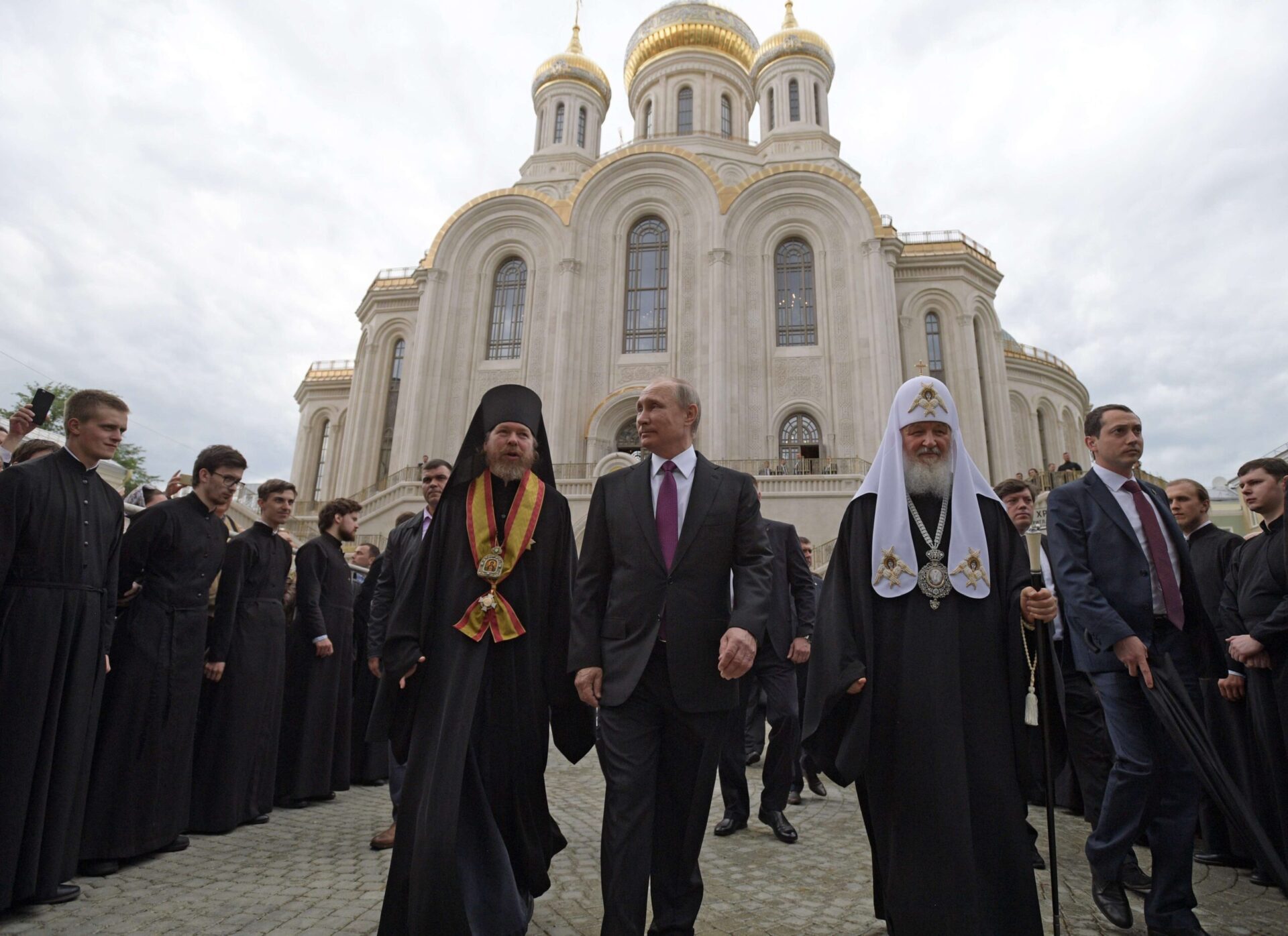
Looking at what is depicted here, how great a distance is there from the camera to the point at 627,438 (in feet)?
79.7

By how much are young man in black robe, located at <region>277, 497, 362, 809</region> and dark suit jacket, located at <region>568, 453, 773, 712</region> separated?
3.33 metres

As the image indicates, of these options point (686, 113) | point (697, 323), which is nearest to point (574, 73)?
point (686, 113)

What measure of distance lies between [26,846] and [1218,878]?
590 centimetres

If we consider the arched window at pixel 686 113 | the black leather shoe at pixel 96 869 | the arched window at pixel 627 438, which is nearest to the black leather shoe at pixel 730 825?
the black leather shoe at pixel 96 869

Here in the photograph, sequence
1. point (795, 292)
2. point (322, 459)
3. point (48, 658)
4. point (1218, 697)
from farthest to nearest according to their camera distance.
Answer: point (322, 459)
point (795, 292)
point (1218, 697)
point (48, 658)

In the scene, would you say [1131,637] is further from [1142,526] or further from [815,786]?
[815,786]

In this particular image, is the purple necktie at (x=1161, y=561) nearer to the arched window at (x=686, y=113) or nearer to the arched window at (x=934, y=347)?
the arched window at (x=934, y=347)

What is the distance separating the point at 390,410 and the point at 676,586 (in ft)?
88.6

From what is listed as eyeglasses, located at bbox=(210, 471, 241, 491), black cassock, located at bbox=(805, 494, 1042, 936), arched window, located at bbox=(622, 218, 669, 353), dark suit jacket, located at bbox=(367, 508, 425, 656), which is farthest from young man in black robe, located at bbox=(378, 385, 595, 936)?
arched window, located at bbox=(622, 218, 669, 353)

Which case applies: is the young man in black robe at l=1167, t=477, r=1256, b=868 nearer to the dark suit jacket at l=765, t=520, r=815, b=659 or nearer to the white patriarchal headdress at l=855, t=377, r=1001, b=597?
the white patriarchal headdress at l=855, t=377, r=1001, b=597

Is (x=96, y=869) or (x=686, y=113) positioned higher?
(x=686, y=113)

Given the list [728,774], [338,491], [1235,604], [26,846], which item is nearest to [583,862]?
[728,774]

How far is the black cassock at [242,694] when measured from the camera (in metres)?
4.79

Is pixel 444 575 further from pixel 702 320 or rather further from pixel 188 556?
pixel 702 320
